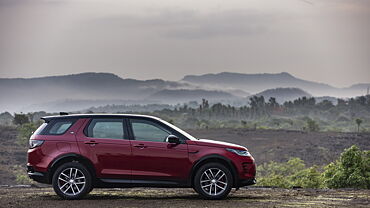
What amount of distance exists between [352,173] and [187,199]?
10.5 meters

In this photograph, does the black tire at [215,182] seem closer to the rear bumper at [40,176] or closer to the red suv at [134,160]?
the red suv at [134,160]

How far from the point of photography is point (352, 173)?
78.0 ft

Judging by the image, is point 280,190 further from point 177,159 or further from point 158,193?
point 177,159

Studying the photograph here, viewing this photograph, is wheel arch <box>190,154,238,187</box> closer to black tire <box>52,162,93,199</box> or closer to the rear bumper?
black tire <box>52,162,93,199</box>

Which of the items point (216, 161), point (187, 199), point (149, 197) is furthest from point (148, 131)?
point (149, 197)

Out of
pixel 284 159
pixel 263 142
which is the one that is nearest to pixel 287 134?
pixel 263 142

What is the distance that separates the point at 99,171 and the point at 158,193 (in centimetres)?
264

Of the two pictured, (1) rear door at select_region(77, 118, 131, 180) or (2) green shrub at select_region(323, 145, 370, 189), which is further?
(2) green shrub at select_region(323, 145, 370, 189)

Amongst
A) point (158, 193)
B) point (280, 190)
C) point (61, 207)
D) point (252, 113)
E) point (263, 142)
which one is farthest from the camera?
point (252, 113)

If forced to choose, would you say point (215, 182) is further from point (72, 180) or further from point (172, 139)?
point (72, 180)

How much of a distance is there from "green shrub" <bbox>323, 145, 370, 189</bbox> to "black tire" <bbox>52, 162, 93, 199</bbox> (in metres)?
11.6

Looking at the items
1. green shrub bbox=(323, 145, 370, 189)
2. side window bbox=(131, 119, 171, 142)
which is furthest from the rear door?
green shrub bbox=(323, 145, 370, 189)

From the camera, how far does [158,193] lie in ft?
55.0

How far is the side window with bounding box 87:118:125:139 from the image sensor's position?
14.6m
